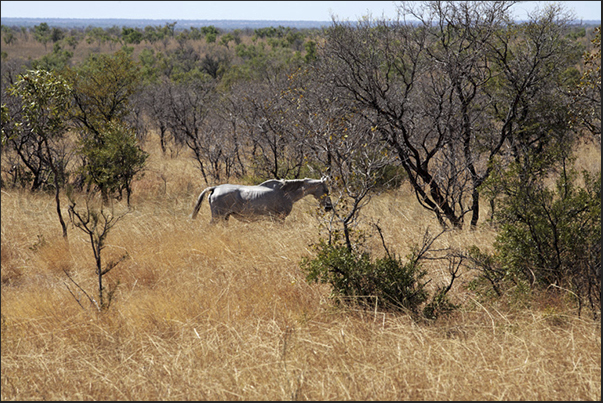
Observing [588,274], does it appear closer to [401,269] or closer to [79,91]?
[401,269]

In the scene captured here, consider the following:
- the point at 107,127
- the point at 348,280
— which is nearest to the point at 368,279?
the point at 348,280

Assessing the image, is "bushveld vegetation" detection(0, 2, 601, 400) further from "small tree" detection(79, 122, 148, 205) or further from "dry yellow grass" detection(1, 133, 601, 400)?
"small tree" detection(79, 122, 148, 205)

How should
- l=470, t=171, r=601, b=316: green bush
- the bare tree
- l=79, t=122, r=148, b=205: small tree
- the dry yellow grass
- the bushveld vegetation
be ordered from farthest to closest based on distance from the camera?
l=79, t=122, r=148, b=205: small tree < the bare tree < l=470, t=171, r=601, b=316: green bush < the bushveld vegetation < the dry yellow grass

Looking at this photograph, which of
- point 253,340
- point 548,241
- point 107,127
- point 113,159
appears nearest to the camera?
point 253,340

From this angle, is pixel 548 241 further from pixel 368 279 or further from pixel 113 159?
pixel 113 159

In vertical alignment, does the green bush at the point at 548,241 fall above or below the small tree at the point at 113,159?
above

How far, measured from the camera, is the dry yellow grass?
4.04 metres

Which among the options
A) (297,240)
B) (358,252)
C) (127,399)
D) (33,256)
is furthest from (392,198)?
(127,399)

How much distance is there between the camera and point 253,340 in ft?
15.7

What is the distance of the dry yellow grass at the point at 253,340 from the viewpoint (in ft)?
13.3

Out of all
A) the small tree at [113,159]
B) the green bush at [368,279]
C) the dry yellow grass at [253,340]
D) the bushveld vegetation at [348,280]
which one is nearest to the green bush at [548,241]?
the bushveld vegetation at [348,280]

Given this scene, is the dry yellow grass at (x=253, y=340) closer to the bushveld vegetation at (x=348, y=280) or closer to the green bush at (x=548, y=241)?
the bushveld vegetation at (x=348, y=280)

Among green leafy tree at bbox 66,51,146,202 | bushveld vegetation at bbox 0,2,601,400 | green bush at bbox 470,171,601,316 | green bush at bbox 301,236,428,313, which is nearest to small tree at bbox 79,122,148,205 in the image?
green leafy tree at bbox 66,51,146,202

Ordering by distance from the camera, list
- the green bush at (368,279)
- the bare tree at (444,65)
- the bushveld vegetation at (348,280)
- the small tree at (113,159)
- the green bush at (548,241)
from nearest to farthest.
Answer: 1. the bushveld vegetation at (348,280)
2. the green bush at (368,279)
3. the green bush at (548,241)
4. the bare tree at (444,65)
5. the small tree at (113,159)
